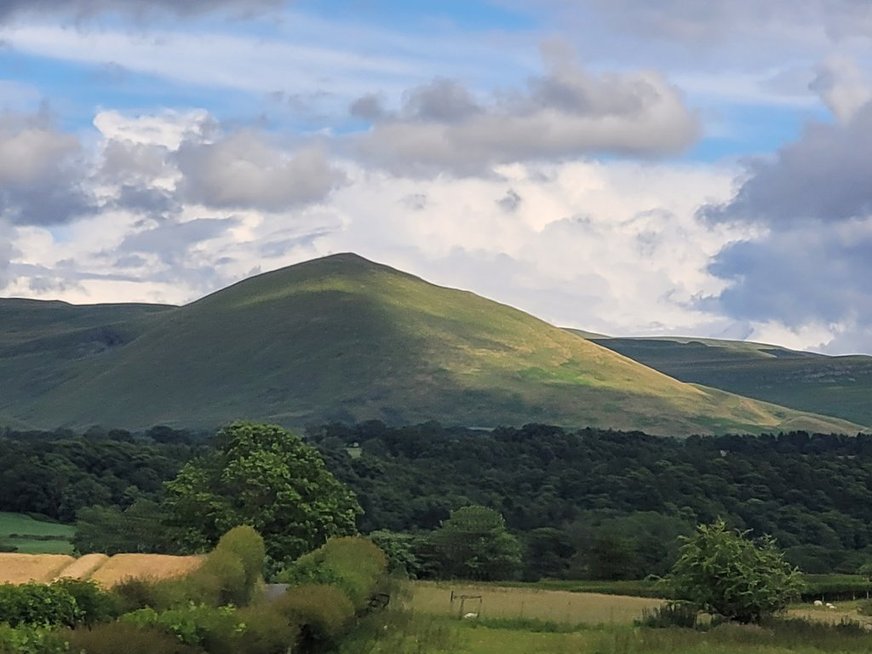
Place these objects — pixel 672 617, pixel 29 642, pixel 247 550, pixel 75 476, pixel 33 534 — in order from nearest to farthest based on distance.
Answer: pixel 29 642
pixel 247 550
pixel 672 617
pixel 33 534
pixel 75 476

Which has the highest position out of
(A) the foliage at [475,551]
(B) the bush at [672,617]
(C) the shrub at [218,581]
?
(C) the shrub at [218,581]

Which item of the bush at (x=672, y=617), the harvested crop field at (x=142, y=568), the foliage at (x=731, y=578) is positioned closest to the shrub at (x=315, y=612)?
the harvested crop field at (x=142, y=568)

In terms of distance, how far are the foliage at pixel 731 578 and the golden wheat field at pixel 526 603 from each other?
3456 mm

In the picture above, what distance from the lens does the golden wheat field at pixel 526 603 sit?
5750 cm

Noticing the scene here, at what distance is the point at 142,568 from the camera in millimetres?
34312

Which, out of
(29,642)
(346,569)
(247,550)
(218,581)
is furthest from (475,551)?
(29,642)

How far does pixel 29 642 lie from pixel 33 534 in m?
99.9

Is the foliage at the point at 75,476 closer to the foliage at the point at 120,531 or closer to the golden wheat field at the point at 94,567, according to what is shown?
the foliage at the point at 120,531

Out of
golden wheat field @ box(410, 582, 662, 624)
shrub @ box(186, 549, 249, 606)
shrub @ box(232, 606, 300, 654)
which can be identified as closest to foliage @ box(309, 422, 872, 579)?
golden wheat field @ box(410, 582, 662, 624)

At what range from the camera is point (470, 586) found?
7612 centimetres

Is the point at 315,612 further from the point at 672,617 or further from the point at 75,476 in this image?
the point at 75,476

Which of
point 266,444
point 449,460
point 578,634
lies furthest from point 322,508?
point 449,460

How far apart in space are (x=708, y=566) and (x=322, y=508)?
18.3 metres

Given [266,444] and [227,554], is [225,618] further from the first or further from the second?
[266,444]
